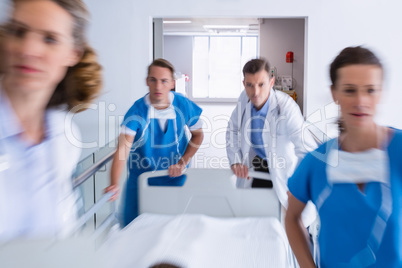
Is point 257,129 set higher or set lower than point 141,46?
lower

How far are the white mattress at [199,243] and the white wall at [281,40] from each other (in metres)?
1.05

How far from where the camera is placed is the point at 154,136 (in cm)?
136

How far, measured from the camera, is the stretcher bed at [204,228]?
1.02m

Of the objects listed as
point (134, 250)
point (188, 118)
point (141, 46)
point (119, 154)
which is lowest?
point (134, 250)

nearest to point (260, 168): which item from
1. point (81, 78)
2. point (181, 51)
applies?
point (81, 78)

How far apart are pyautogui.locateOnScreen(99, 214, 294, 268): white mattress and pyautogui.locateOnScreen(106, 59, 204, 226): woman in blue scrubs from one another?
0.13 m

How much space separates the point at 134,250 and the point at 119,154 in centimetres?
34

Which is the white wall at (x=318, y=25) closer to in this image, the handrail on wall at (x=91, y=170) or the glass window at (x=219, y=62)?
the handrail on wall at (x=91, y=170)

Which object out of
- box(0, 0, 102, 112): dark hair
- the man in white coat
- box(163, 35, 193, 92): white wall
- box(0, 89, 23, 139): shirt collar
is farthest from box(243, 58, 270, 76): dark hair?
box(163, 35, 193, 92): white wall

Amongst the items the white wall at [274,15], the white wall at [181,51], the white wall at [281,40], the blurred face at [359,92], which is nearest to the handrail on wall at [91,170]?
the blurred face at [359,92]

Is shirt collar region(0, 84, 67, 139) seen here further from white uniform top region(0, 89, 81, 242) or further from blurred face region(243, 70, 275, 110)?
blurred face region(243, 70, 275, 110)

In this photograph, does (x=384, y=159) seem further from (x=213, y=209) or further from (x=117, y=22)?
(x=117, y=22)

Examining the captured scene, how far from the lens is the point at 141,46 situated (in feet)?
6.14

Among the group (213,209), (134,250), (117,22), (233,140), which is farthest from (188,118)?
(117,22)
